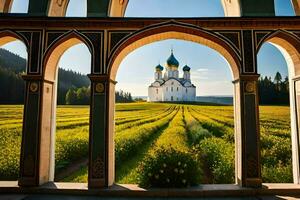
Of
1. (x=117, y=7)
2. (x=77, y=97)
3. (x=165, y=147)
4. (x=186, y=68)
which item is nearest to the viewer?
(x=117, y=7)

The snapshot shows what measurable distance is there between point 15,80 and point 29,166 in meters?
13.1

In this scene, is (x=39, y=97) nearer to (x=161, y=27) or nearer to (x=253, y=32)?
(x=161, y=27)

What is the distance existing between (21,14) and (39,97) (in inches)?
84.7

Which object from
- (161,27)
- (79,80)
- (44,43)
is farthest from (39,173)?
(79,80)

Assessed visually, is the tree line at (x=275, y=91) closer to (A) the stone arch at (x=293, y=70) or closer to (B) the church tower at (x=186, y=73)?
(A) the stone arch at (x=293, y=70)

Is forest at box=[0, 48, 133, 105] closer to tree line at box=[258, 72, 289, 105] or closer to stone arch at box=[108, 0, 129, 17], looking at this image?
stone arch at box=[108, 0, 129, 17]

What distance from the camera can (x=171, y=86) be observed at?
49062mm

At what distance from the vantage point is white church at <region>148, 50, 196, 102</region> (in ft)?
158

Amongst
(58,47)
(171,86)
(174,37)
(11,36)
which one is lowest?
(58,47)

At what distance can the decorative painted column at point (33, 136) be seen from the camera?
20.0 feet

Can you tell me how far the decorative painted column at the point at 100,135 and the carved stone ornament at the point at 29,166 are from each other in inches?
54.6

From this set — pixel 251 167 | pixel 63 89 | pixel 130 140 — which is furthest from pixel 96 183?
pixel 63 89

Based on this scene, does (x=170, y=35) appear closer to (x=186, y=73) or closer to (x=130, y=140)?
(x=130, y=140)

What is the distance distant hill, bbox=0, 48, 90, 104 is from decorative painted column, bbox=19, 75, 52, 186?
40.0 ft
